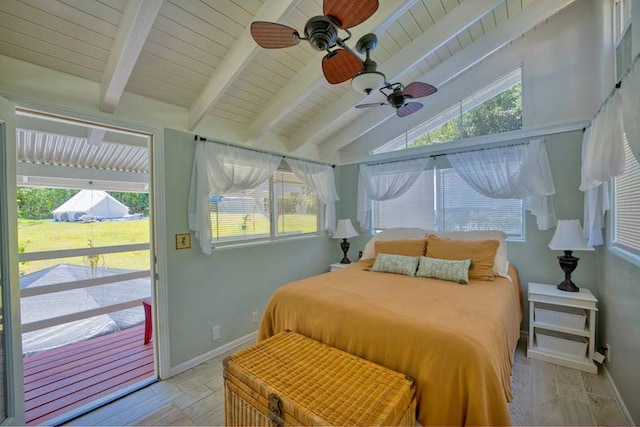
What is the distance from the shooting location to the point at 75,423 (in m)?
1.90

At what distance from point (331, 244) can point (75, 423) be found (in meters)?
3.20

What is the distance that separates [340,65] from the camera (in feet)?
5.46

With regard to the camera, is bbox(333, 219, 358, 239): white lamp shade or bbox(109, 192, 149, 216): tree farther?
bbox(109, 192, 149, 216): tree

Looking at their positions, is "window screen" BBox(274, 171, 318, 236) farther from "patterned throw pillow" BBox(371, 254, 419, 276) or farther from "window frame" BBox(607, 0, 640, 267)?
"window frame" BBox(607, 0, 640, 267)

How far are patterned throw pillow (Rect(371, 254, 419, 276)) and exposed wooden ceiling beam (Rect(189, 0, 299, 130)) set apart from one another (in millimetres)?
2221

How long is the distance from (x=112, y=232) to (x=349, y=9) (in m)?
4.53

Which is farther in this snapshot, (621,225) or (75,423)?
(621,225)

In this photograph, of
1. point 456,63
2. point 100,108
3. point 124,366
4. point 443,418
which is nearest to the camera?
point 443,418

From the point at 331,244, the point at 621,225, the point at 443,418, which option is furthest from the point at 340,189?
the point at 443,418

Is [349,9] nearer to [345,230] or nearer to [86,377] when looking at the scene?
[345,230]

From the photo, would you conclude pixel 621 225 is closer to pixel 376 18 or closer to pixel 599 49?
pixel 599 49

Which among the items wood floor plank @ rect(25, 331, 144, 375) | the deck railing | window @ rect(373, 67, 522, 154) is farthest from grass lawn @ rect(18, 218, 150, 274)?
window @ rect(373, 67, 522, 154)

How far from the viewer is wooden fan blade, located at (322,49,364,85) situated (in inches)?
61.8

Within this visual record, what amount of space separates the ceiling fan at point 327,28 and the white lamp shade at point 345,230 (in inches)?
100
